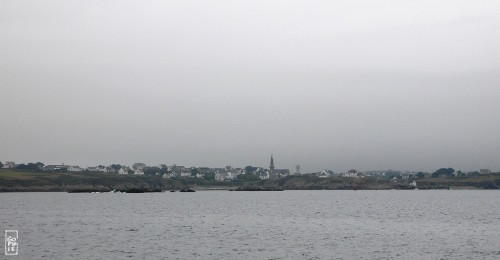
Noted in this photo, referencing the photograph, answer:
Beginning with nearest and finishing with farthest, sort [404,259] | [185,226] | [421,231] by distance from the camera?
[404,259] → [421,231] → [185,226]

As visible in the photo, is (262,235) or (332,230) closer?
(262,235)

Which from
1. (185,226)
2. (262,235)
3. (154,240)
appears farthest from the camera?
(185,226)

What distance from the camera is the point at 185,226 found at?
87.1m

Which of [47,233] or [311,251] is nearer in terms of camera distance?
[311,251]

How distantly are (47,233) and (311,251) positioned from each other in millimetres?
36456

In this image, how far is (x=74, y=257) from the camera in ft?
174

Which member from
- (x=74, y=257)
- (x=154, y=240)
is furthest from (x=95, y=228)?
→ (x=74, y=257)

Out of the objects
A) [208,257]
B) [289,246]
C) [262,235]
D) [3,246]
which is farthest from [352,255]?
[3,246]

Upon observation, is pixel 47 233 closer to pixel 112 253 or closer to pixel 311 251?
pixel 112 253

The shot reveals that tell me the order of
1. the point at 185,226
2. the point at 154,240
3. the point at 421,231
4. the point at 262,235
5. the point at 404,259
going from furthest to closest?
the point at 185,226 → the point at 421,231 → the point at 262,235 → the point at 154,240 → the point at 404,259

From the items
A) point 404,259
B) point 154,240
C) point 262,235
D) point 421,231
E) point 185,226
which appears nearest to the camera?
point 404,259

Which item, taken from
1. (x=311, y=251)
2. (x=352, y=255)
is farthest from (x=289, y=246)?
(x=352, y=255)

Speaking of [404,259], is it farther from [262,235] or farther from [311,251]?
[262,235]

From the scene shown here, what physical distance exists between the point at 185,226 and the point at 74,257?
34831 millimetres
